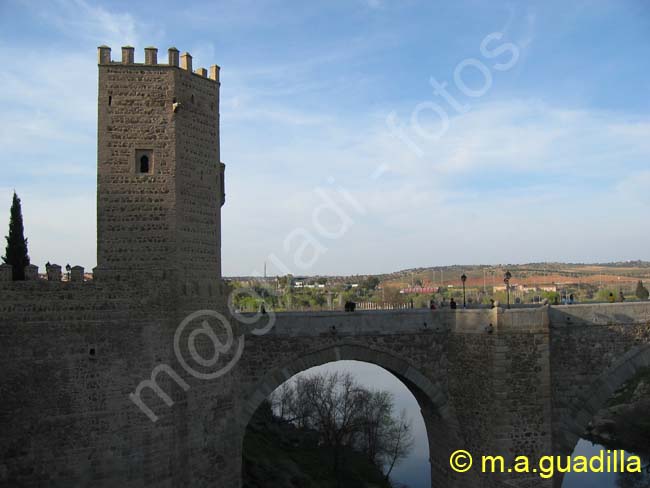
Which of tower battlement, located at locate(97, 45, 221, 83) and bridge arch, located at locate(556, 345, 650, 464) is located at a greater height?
tower battlement, located at locate(97, 45, 221, 83)

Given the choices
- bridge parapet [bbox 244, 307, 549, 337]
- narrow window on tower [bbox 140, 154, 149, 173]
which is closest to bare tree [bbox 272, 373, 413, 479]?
bridge parapet [bbox 244, 307, 549, 337]

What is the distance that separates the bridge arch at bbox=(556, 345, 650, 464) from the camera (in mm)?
14234

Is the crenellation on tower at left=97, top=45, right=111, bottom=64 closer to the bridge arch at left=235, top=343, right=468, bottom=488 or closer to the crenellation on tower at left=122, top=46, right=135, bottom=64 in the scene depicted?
the crenellation on tower at left=122, top=46, right=135, bottom=64

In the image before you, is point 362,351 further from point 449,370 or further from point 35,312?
point 35,312

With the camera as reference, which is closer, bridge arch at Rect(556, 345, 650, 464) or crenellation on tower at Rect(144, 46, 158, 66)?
crenellation on tower at Rect(144, 46, 158, 66)

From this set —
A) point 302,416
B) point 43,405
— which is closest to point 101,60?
point 43,405

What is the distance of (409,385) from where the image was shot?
50.2 feet

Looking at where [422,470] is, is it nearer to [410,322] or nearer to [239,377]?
[410,322]

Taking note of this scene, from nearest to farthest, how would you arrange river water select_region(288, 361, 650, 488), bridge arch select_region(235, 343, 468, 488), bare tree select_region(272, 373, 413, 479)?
bridge arch select_region(235, 343, 468, 488) < bare tree select_region(272, 373, 413, 479) < river water select_region(288, 361, 650, 488)

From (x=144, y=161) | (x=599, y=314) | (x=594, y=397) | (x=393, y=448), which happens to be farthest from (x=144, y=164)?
(x=393, y=448)

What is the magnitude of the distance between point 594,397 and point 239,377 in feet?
28.8

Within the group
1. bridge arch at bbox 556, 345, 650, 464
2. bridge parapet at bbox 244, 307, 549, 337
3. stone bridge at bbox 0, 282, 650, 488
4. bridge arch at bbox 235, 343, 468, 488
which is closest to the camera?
stone bridge at bbox 0, 282, 650, 488

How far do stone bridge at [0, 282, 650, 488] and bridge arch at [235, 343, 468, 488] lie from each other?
3cm

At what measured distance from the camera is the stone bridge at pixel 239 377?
1003 centimetres
